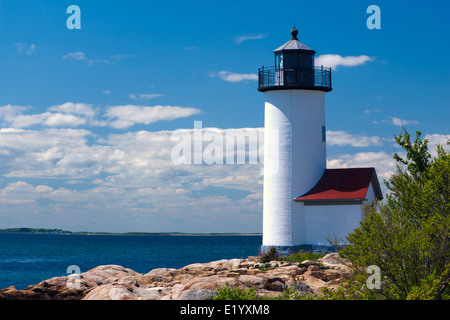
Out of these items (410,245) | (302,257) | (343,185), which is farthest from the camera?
(343,185)

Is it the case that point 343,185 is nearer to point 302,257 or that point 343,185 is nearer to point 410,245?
point 302,257

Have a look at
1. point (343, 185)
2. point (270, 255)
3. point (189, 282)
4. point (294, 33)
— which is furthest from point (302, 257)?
point (294, 33)

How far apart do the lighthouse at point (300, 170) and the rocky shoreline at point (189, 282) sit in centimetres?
267

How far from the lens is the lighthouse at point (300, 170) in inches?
1206

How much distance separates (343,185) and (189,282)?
14.7 metres

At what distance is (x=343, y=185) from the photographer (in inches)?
1225

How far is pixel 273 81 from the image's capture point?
3180cm

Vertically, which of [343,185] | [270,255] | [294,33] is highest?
[294,33]

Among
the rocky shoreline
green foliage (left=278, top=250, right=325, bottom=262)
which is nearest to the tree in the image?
the rocky shoreline

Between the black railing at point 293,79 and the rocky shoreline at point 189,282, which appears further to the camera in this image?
the black railing at point 293,79

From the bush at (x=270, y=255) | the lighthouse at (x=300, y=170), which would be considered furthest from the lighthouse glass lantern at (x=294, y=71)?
the bush at (x=270, y=255)

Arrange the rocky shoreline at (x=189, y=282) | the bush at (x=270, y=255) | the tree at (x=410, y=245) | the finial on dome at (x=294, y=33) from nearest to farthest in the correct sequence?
the tree at (x=410, y=245)
the rocky shoreline at (x=189, y=282)
the bush at (x=270, y=255)
the finial on dome at (x=294, y=33)

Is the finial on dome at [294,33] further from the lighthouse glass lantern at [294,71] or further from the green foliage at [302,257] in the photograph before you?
the green foliage at [302,257]
